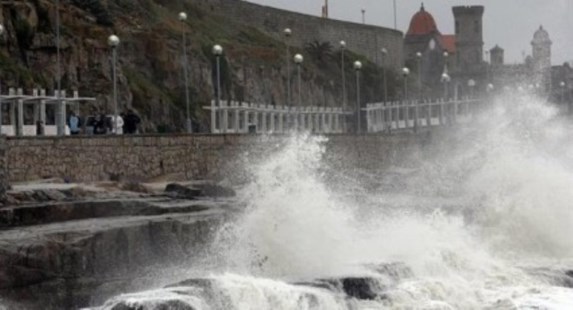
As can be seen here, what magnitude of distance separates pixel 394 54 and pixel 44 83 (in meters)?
49.9

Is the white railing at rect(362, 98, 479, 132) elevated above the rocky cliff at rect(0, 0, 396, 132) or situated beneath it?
situated beneath

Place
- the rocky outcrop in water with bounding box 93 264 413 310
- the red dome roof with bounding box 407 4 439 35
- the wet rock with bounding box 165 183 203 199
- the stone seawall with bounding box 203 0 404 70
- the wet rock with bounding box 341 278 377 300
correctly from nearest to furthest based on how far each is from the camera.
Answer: the rocky outcrop in water with bounding box 93 264 413 310 < the wet rock with bounding box 341 278 377 300 < the wet rock with bounding box 165 183 203 199 < the stone seawall with bounding box 203 0 404 70 < the red dome roof with bounding box 407 4 439 35

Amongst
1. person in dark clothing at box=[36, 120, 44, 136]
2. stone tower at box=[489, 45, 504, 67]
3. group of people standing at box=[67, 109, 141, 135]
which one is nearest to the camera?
person in dark clothing at box=[36, 120, 44, 136]

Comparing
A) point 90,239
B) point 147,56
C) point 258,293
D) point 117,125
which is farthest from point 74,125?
point 147,56

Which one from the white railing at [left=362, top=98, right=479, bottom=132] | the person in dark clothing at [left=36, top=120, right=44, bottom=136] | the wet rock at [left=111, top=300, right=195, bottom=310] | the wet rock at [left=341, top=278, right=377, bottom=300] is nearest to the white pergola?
the person in dark clothing at [left=36, top=120, right=44, bottom=136]

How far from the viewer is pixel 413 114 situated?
58.6 m

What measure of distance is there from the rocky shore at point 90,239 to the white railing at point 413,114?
29761mm

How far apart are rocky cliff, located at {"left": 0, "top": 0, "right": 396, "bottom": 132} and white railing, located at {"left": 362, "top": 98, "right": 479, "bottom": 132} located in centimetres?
344

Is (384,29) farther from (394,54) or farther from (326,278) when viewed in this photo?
(326,278)

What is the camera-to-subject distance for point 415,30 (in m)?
106

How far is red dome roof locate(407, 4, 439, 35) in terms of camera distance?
105625 millimetres

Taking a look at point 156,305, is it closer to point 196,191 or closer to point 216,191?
point 196,191

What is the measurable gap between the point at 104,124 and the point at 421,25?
264 feet

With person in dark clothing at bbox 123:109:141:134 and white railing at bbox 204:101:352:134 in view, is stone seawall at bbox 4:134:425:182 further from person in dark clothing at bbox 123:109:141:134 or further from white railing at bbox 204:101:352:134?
white railing at bbox 204:101:352:134
